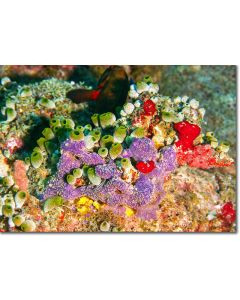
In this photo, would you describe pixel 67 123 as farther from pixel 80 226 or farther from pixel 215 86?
pixel 215 86

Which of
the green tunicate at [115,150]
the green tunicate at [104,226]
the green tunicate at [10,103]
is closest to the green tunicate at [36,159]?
the green tunicate at [115,150]

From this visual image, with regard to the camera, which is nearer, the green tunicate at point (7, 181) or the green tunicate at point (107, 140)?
the green tunicate at point (107, 140)

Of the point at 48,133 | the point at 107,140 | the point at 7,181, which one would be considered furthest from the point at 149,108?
the point at 7,181

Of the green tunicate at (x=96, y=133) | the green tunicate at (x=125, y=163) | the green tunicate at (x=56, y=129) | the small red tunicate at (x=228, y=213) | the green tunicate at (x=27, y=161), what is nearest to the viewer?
the green tunicate at (x=125, y=163)

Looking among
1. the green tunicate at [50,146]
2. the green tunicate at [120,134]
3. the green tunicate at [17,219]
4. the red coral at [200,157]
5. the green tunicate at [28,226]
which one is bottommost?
the green tunicate at [28,226]

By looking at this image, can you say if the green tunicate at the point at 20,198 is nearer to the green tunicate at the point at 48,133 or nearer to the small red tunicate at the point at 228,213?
the green tunicate at the point at 48,133

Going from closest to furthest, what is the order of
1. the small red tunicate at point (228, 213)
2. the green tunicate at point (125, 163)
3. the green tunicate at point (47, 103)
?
the green tunicate at point (125, 163) → the small red tunicate at point (228, 213) → the green tunicate at point (47, 103)

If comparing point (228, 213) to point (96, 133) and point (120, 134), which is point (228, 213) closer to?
point (120, 134)
